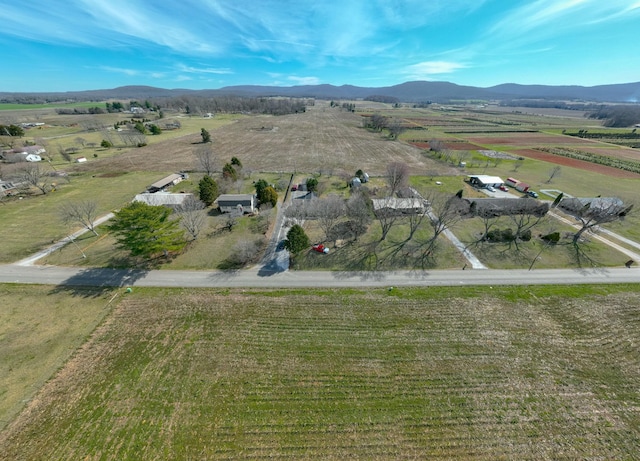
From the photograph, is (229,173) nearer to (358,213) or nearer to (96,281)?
(96,281)

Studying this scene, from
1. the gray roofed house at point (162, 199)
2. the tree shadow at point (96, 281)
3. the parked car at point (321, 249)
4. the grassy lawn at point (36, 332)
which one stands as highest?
the gray roofed house at point (162, 199)

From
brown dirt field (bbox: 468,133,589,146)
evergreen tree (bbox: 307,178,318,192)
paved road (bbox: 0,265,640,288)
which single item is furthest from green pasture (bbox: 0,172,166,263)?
brown dirt field (bbox: 468,133,589,146)

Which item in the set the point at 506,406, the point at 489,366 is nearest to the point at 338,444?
the point at 506,406

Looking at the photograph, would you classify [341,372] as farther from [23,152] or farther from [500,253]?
[23,152]

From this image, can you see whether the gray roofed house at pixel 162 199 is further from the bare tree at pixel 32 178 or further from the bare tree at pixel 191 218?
the bare tree at pixel 32 178

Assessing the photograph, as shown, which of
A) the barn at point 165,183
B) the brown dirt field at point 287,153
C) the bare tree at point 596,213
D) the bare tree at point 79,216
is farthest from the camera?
the brown dirt field at point 287,153

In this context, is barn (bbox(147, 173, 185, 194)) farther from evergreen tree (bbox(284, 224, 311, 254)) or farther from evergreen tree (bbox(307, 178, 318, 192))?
evergreen tree (bbox(284, 224, 311, 254))

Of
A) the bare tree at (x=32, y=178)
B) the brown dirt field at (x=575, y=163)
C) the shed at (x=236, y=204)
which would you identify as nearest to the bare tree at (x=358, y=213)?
the shed at (x=236, y=204)
